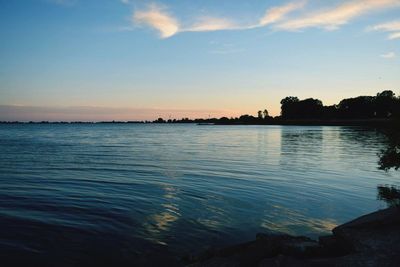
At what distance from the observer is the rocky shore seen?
8594mm

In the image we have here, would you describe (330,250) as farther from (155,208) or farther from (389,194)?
(389,194)

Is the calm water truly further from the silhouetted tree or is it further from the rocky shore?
the rocky shore

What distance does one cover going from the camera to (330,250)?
391 inches

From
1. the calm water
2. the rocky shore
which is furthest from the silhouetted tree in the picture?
the rocky shore

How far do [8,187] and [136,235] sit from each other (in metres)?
12.4

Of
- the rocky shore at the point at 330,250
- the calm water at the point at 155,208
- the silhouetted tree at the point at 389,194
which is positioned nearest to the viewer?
the rocky shore at the point at 330,250

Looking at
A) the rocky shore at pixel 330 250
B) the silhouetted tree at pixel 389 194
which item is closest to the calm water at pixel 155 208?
the silhouetted tree at pixel 389 194

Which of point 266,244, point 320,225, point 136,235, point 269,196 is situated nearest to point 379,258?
point 266,244

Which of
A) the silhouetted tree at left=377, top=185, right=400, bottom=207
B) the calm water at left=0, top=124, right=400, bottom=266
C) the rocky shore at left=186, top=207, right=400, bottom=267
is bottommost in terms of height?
the silhouetted tree at left=377, top=185, right=400, bottom=207

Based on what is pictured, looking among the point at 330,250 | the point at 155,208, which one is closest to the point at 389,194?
the point at 330,250

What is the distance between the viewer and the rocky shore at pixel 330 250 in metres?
8.59

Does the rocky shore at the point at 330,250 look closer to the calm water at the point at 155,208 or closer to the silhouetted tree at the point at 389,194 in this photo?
the calm water at the point at 155,208

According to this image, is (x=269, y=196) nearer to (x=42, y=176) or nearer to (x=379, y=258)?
(x=379, y=258)

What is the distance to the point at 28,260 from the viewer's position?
1018cm
